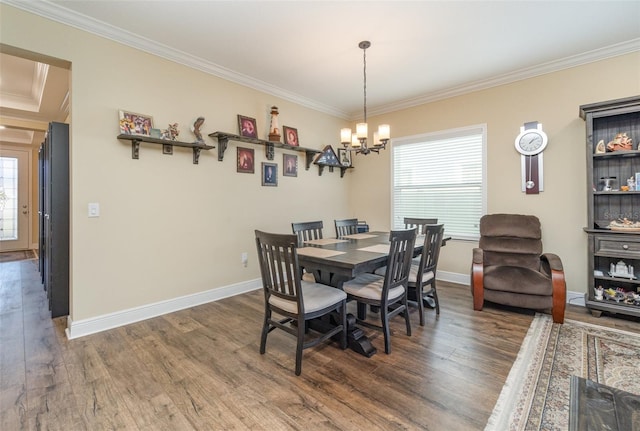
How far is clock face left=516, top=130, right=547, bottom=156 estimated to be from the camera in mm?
3354

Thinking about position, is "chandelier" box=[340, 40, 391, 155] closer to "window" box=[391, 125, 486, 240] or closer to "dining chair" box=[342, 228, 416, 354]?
"dining chair" box=[342, 228, 416, 354]

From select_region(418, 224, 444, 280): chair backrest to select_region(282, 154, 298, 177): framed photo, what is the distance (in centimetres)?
219

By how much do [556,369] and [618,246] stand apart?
165 centimetres

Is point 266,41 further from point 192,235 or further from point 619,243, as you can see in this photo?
point 619,243

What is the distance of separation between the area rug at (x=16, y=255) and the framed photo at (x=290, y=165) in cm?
572

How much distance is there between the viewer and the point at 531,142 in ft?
11.2

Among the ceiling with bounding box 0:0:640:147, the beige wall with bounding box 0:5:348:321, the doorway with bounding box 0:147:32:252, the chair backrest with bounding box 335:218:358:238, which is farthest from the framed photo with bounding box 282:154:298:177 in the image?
the doorway with bounding box 0:147:32:252

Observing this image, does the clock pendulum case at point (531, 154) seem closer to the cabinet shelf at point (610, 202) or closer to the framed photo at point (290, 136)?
the cabinet shelf at point (610, 202)

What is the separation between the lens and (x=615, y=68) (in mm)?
2975

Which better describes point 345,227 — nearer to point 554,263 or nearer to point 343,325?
point 343,325

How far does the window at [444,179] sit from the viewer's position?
390 centimetres

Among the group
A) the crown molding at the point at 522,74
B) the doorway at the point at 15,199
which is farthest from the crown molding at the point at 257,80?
the doorway at the point at 15,199

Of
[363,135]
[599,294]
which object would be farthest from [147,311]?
[599,294]

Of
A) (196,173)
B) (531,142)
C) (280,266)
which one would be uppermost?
(531,142)
